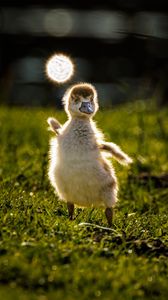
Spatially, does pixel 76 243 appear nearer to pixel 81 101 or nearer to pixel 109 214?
pixel 109 214

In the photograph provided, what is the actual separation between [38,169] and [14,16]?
24.3 feet

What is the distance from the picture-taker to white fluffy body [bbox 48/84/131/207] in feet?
18.9

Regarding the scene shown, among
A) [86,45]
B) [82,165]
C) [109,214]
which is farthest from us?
[86,45]

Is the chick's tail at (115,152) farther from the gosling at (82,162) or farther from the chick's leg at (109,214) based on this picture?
the chick's leg at (109,214)

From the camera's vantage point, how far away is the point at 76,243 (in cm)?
518

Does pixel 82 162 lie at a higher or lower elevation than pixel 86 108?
lower

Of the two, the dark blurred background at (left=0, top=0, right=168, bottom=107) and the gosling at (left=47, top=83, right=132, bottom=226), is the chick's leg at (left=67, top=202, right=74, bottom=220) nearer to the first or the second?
the gosling at (left=47, top=83, right=132, bottom=226)

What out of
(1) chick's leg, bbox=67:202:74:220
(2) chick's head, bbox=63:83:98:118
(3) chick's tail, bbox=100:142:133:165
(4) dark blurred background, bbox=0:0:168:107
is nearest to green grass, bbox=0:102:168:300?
(1) chick's leg, bbox=67:202:74:220

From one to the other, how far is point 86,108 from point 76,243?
4.07 ft

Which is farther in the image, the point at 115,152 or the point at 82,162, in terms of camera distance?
the point at 115,152

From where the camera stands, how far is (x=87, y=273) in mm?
4652

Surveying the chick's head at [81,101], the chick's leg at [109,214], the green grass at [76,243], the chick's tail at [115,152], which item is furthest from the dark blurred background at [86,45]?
the chick's leg at [109,214]

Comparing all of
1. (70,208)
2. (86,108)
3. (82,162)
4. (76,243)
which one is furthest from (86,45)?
(76,243)

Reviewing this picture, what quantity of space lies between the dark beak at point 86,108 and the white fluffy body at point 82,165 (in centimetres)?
4
